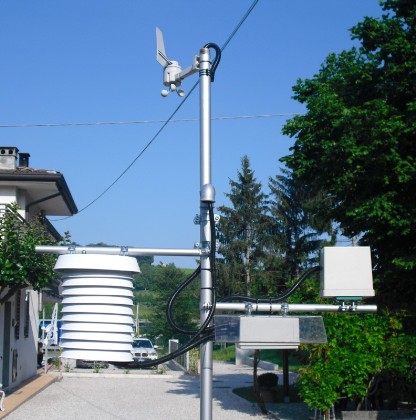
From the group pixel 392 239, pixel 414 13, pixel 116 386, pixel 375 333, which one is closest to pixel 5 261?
pixel 375 333

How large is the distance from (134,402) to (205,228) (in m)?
14.9

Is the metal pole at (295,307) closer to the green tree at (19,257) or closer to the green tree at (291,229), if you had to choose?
the green tree at (19,257)

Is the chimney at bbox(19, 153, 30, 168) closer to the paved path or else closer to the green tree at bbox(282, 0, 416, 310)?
the paved path

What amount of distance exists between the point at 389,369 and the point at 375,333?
88 centimetres

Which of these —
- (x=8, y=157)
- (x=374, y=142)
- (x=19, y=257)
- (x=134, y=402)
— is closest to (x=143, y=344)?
(x=134, y=402)

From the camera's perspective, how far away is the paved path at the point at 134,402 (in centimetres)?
1641

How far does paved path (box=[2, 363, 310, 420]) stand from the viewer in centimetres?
1641

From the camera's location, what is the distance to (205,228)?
5.14 meters

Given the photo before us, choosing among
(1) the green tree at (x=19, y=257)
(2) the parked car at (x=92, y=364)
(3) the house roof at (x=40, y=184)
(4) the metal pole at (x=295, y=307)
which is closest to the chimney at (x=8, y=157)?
(3) the house roof at (x=40, y=184)

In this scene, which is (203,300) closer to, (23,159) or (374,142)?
(374,142)

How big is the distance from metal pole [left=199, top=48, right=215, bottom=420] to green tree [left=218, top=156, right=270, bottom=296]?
43240 millimetres

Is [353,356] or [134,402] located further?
[134,402]

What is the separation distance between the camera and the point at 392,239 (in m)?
15.2

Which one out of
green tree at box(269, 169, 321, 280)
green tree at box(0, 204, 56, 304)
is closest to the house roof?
green tree at box(0, 204, 56, 304)
